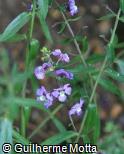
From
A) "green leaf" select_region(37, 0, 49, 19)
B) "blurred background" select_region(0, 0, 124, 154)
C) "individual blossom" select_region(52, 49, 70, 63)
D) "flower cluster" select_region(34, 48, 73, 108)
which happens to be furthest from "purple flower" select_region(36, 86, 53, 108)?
"blurred background" select_region(0, 0, 124, 154)

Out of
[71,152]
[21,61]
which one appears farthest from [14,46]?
[71,152]

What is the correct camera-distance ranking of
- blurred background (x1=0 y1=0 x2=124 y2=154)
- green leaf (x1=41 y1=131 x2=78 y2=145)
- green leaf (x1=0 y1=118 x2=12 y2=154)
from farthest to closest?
blurred background (x1=0 y1=0 x2=124 y2=154) < green leaf (x1=41 y1=131 x2=78 y2=145) < green leaf (x1=0 y1=118 x2=12 y2=154)

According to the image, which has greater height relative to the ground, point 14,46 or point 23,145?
point 14,46

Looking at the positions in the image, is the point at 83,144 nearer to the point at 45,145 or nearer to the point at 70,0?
the point at 45,145

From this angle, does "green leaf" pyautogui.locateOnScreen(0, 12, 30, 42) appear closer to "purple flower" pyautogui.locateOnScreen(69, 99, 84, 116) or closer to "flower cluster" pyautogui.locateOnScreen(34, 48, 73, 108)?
"flower cluster" pyautogui.locateOnScreen(34, 48, 73, 108)

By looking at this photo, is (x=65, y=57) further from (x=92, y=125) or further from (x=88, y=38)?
(x=88, y=38)
